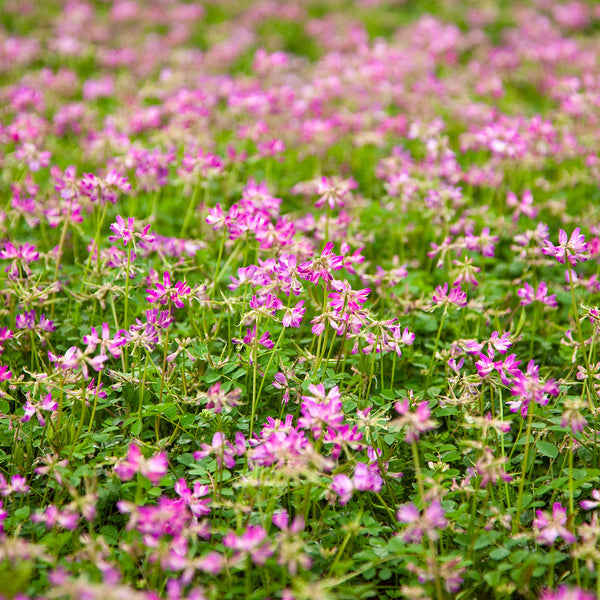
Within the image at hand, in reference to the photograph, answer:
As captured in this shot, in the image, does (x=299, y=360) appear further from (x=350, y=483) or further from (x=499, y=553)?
(x=499, y=553)

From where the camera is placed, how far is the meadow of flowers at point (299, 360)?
7.26ft

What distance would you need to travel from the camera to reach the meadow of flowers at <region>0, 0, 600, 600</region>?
2213 mm

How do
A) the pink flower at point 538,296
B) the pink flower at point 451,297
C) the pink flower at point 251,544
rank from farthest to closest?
the pink flower at point 538,296 < the pink flower at point 451,297 < the pink flower at point 251,544

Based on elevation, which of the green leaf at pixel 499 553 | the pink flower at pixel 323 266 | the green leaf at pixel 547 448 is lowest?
the green leaf at pixel 499 553

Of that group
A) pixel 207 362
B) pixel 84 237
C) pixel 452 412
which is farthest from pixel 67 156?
pixel 452 412

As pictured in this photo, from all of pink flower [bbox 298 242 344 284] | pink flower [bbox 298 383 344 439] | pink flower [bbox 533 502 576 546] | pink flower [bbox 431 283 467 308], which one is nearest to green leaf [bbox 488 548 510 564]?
pink flower [bbox 533 502 576 546]

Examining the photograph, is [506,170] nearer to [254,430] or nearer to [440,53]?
[254,430]

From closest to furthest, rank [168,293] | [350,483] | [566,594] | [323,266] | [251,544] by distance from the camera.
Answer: [566,594] < [251,544] < [350,483] < [323,266] < [168,293]

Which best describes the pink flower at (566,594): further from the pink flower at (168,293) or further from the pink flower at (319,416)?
the pink flower at (168,293)

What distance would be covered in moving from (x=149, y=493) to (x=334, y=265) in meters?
1.09

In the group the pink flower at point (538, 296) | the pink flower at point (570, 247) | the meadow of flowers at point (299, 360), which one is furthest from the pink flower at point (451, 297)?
the pink flower at point (538, 296)

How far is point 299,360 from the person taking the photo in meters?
2.93

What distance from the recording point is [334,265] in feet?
8.56

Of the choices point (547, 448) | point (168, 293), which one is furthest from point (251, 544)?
point (547, 448)
